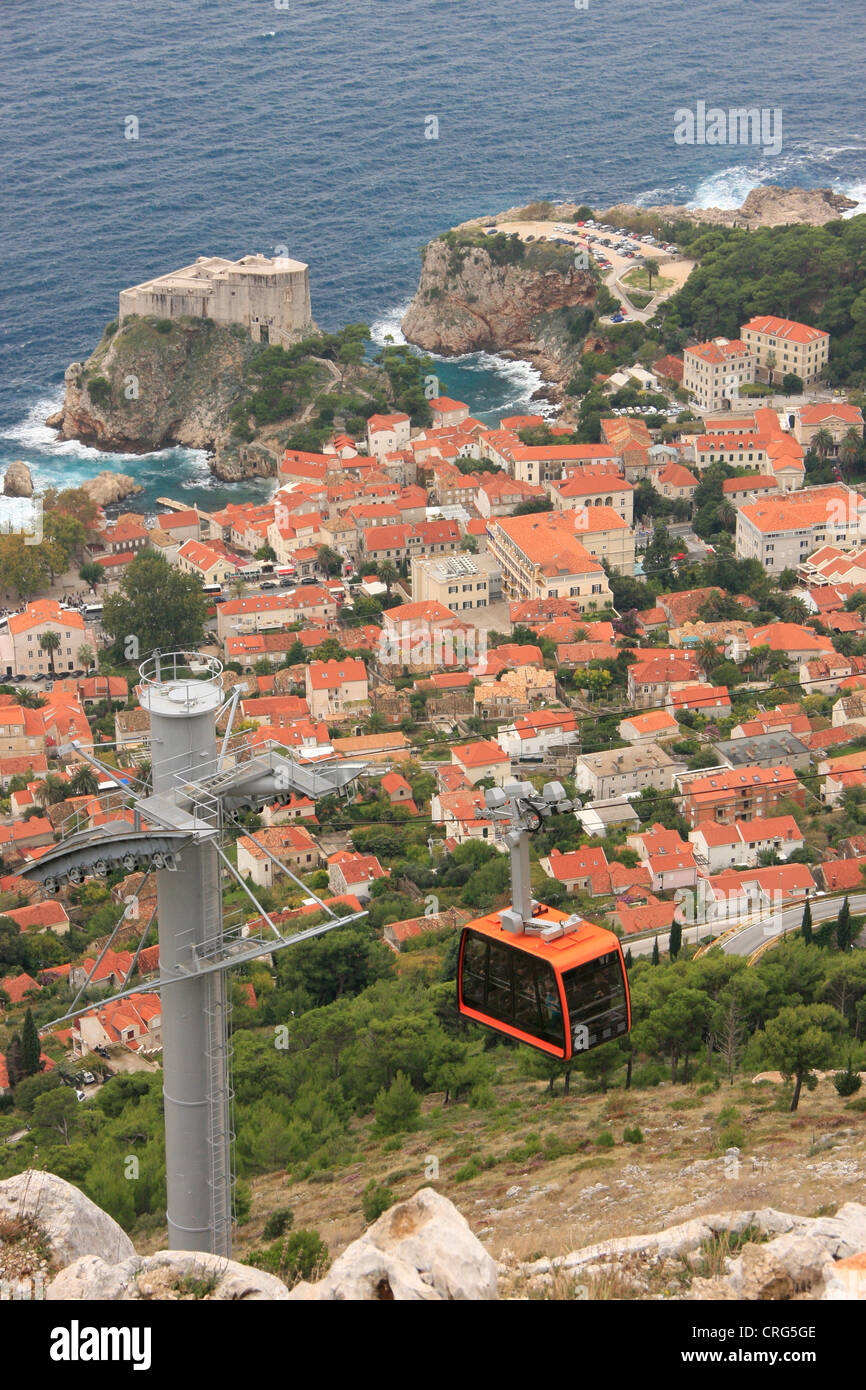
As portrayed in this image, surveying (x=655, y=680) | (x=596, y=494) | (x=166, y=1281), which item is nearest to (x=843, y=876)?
(x=655, y=680)

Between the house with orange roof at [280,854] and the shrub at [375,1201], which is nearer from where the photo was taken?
the shrub at [375,1201]

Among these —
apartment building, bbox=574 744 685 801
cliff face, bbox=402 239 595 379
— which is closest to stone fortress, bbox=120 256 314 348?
cliff face, bbox=402 239 595 379

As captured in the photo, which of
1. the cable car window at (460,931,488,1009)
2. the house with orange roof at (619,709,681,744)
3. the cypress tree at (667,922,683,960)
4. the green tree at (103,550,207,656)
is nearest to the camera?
the cable car window at (460,931,488,1009)

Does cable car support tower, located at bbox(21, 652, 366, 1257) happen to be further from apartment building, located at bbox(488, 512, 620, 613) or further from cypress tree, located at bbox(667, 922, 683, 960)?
apartment building, located at bbox(488, 512, 620, 613)

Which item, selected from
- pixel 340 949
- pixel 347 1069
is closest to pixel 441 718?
pixel 340 949

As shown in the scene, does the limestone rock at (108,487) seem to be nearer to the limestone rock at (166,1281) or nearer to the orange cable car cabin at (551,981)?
the orange cable car cabin at (551,981)

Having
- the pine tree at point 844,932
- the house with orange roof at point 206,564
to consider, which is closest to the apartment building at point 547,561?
the house with orange roof at point 206,564

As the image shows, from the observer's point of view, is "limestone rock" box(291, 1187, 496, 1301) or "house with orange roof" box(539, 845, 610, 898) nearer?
"limestone rock" box(291, 1187, 496, 1301)

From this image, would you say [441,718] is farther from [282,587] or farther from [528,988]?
[528,988]
